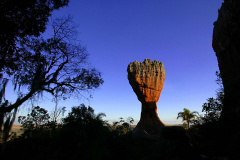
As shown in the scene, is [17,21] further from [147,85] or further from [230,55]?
[147,85]

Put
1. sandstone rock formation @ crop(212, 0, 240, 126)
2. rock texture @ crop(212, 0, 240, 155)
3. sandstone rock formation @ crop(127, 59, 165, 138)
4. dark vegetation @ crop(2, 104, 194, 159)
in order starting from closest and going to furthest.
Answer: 1. dark vegetation @ crop(2, 104, 194, 159)
2. rock texture @ crop(212, 0, 240, 155)
3. sandstone rock formation @ crop(212, 0, 240, 126)
4. sandstone rock formation @ crop(127, 59, 165, 138)

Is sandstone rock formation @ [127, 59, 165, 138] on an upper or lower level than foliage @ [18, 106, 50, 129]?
upper

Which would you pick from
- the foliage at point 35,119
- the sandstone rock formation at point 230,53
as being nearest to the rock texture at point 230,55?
the sandstone rock formation at point 230,53

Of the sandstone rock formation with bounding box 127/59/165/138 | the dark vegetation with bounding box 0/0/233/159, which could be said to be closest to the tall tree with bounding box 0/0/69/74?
the dark vegetation with bounding box 0/0/233/159

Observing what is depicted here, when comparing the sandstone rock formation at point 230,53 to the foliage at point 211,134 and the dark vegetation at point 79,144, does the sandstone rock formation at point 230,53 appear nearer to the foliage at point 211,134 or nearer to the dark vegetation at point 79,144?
the foliage at point 211,134

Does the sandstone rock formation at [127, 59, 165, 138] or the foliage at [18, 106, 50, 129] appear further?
the sandstone rock formation at [127, 59, 165, 138]

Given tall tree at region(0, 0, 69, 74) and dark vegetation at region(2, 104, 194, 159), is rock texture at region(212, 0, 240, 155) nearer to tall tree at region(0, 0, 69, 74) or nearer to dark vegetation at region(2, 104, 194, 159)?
dark vegetation at region(2, 104, 194, 159)

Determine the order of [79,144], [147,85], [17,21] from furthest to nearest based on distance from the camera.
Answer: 1. [147,85]
2. [17,21]
3. [79,144]

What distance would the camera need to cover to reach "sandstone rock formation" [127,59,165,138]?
2902 cm

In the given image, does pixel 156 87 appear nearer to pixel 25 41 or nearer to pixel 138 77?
pixel 138 77

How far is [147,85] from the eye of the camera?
29.8 m

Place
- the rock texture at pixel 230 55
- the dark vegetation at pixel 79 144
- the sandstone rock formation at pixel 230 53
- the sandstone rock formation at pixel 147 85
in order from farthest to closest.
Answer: the sandstone rock formation at pixel 147 85 < the sandstone rock formation at pixel 230 53 < the rock texture at pixel 230 55 < the dark vegetation at pixel 79 144

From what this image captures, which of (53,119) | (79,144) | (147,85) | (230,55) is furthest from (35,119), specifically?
→ (147,85)

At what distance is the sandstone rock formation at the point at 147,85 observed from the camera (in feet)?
95.2
